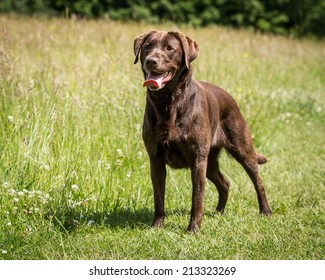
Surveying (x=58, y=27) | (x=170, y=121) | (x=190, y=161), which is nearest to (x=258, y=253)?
(x=190, y=161)

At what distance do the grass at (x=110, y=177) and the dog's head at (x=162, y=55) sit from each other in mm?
1098

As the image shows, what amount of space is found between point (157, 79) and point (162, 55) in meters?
0.19

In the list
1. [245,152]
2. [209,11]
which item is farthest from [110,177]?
[209,11]

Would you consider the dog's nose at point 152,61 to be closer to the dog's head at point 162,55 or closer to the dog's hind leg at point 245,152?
the dog's head at point 162,55

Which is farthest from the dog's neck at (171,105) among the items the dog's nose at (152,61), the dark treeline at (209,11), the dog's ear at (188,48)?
the dark treeline at (209,11)

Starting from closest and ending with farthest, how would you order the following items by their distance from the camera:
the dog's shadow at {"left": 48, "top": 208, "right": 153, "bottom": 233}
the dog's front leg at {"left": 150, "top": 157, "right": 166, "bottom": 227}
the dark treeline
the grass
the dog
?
the grass, the dog, the dog's shadow at {"left": 48, "top": 208, "right": 153, "bottom": 233}, the dog's front leg at {"left": 150, "top": 157, "right": 166, "bottom": 227}, the dark treeline

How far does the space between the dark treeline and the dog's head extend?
52.0 feet

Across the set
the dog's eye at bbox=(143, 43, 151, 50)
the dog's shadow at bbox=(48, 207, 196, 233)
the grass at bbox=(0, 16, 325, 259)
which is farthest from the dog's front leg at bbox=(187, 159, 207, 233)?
the dog's eye at bbox=(143, 43, 151, 50)

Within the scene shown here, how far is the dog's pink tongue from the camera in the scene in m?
4.42

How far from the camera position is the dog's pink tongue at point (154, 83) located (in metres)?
4.42

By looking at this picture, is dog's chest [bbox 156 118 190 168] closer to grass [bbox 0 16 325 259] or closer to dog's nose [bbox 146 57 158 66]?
dog's nose [bbox 146 57 158 66]

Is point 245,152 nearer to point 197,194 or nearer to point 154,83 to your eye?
point 197,194

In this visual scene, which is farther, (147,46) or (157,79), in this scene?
(147,46)

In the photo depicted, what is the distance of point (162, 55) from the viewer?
14.8 feet
